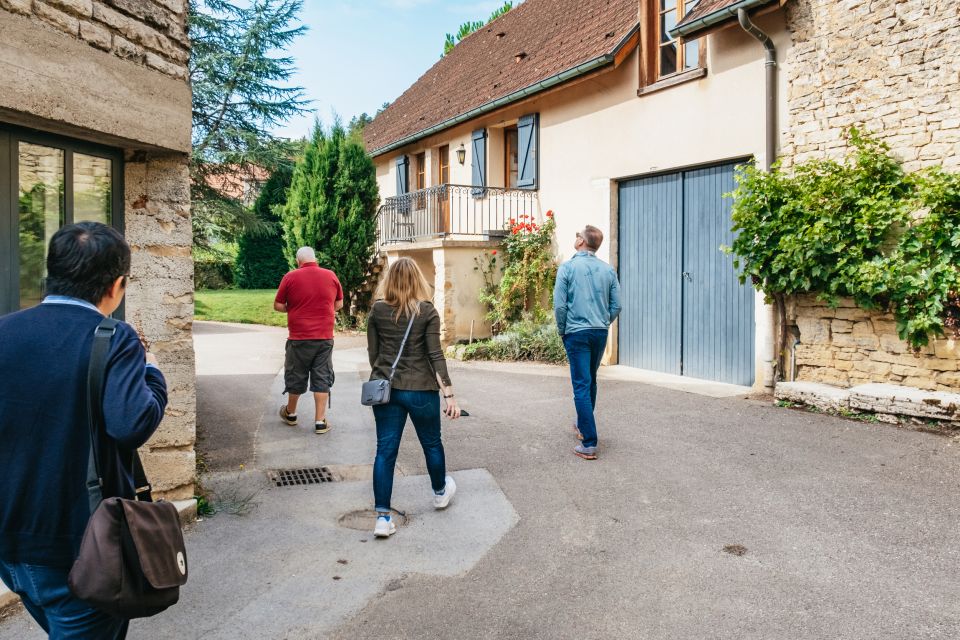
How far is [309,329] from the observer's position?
6926 millimetres

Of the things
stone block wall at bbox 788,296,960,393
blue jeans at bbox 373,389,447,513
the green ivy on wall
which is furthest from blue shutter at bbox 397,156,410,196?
blue jeans at bbox 373,389,447,513

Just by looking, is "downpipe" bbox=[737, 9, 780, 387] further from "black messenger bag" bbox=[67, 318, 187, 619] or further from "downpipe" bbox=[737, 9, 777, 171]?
"black messenger bag" bbox=[67, 318, 187, 619]

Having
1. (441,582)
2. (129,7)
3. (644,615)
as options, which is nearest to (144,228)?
(129,7)

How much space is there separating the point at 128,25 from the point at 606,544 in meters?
4.07

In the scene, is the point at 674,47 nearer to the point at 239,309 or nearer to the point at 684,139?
the point at 684,139

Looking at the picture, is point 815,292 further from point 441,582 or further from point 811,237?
point 441,582

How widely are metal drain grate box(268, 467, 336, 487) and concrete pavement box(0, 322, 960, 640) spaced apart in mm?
124

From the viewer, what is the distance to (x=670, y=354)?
404 inches

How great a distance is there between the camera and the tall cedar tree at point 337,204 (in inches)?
630

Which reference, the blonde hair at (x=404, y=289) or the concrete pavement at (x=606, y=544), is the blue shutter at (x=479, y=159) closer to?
the concrete pavement at (x=606, y=544)

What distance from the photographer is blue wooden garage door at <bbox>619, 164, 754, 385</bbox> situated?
924cm

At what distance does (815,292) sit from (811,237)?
29.8 inches

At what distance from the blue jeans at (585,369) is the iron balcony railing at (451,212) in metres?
7.28

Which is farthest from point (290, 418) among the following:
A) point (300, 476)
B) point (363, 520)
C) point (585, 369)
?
point (585, 369)
